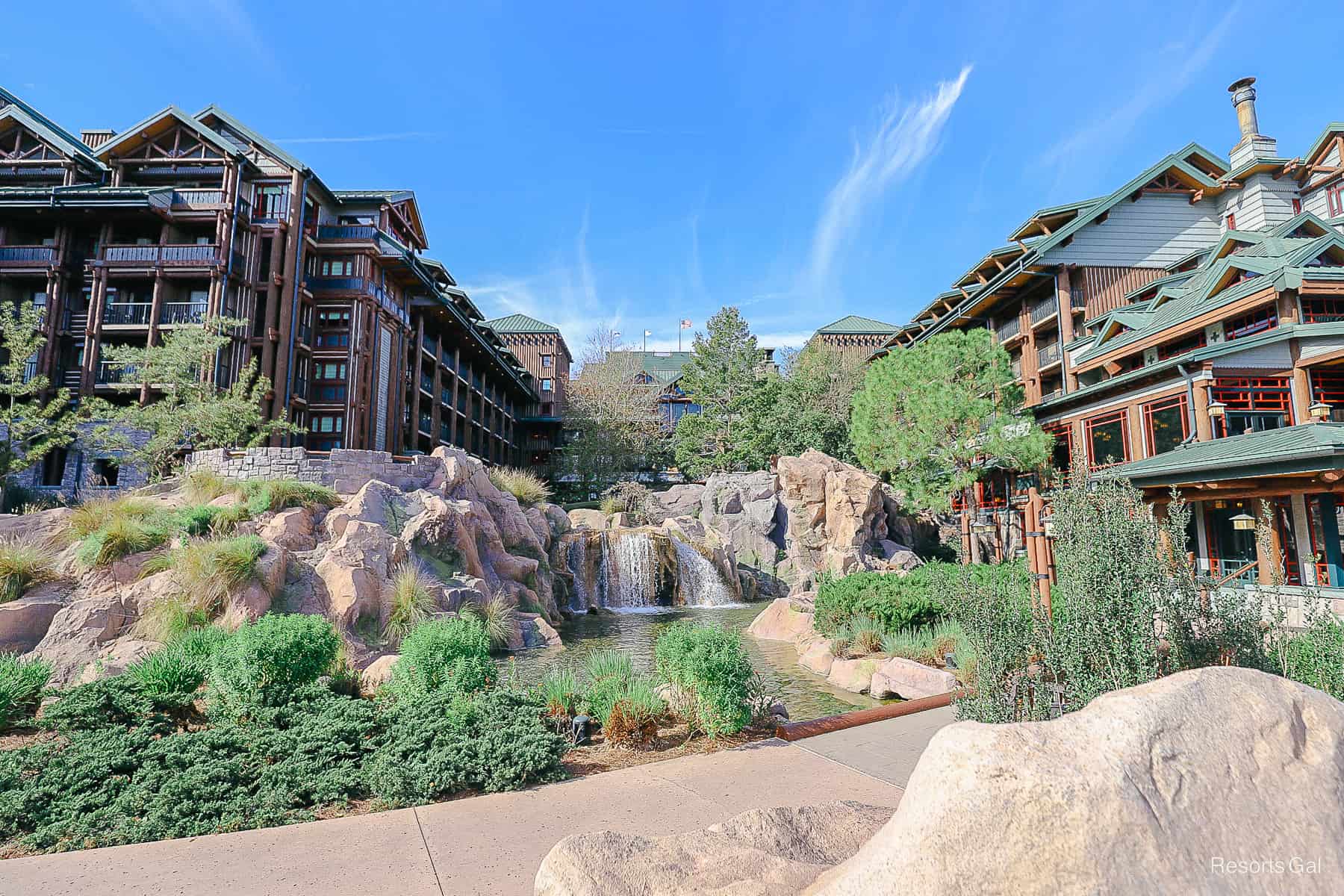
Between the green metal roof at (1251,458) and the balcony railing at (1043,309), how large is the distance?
15.2 meters

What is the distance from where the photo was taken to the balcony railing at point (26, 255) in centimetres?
2852

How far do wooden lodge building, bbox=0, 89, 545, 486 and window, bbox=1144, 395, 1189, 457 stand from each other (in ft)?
98.2

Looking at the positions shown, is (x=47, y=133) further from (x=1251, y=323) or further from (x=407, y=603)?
(x=1251, y=323)

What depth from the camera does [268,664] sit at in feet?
22.5

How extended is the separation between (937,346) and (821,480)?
7.23 meters

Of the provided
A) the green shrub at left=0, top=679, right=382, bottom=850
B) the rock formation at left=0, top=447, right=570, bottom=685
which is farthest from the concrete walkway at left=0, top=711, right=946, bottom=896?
the rock formation at left=0, top=447, right=570, bottom=685

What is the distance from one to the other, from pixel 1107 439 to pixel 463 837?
83.8 feet

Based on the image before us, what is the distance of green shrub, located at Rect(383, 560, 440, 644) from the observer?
13031 mm

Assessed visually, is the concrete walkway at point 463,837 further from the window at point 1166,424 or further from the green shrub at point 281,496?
the window at point 1166,424

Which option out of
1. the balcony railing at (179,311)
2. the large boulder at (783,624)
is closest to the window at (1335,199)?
the large boulder at (783,624)

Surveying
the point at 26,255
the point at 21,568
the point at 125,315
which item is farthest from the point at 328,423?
the point at 21,568

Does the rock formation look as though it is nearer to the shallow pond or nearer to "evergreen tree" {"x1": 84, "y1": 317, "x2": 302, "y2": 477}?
the shallow pond

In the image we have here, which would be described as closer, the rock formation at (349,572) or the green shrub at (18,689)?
the green shrub at (18,689)

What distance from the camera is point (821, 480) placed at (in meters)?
29.4
